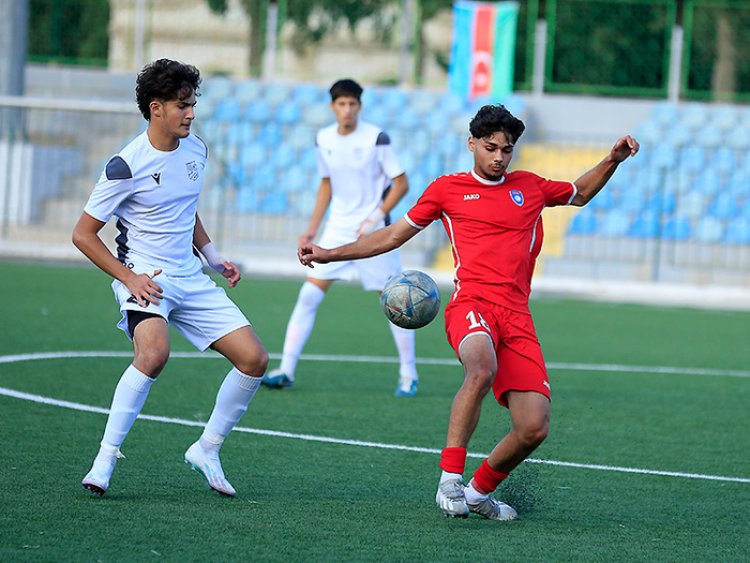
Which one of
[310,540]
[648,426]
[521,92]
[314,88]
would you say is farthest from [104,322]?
[521,92]

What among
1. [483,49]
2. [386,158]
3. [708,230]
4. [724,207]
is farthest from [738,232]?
[386,158]

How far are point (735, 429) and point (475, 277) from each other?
3.48 m

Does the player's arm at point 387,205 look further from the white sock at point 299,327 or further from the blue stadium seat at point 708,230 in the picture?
the blue stadium seat at point 708,230

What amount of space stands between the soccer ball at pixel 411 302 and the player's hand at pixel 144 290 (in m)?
1.14

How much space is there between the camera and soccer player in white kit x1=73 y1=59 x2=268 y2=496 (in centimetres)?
591

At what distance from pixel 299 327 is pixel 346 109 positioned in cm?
170

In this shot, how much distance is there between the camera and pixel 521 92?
25609 mm

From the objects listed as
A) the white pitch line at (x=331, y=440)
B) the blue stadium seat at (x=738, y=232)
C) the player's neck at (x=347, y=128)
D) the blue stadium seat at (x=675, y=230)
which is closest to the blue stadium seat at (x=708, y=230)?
the blue stadium seat at (x=738, y=232)

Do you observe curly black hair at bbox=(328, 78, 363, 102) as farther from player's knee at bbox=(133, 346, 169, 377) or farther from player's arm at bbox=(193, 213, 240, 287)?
player's knee at bbox=(133, 346, 169, 377)

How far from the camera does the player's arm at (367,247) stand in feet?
20.5

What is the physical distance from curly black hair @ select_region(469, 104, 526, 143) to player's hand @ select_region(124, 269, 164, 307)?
5.45 ft

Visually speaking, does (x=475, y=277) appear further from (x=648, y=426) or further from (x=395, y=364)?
(x=395, y=364)

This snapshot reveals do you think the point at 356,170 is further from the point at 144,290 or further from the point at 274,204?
the point at 274,204

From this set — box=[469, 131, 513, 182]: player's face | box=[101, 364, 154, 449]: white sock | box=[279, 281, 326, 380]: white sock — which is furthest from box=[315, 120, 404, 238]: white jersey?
box=[101, 364, 154, 449]: white sock
